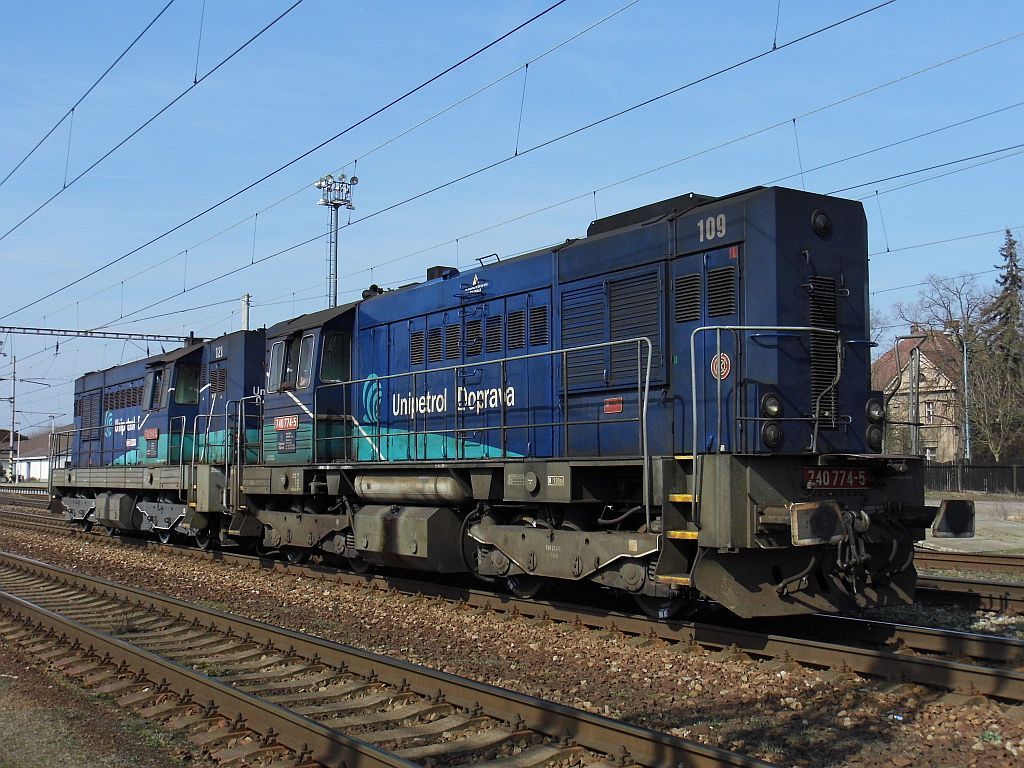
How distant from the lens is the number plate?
7770 millimetres

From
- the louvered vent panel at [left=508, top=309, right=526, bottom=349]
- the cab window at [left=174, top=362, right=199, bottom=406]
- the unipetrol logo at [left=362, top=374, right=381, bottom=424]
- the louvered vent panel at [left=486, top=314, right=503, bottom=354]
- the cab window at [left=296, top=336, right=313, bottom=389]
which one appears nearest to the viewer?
the louvered vent panel at [left=508, top=309, right=526, bottom=349]

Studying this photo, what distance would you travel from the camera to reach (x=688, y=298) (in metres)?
8.61

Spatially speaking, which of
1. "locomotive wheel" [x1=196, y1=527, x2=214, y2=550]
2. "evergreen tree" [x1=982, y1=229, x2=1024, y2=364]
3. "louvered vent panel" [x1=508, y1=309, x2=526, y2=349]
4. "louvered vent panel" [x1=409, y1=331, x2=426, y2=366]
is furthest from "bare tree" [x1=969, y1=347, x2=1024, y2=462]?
"louvered vent panel" [x1=508, y1=309, x2=526, y2=349]

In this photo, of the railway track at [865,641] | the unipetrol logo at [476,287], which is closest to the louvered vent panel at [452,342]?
the unipetrol logo at [476,287]

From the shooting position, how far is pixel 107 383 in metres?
21.5

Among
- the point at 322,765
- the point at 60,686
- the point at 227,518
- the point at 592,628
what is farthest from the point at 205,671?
the point at 227,518

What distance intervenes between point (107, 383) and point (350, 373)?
10901 millimetres

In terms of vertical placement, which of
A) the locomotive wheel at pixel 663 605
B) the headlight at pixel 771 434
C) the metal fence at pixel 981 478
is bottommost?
the locomotive wheel at pixel 663 605

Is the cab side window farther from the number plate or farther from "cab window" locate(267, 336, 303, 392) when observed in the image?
the number plate

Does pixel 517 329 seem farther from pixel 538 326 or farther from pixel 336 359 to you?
pixel 336 359

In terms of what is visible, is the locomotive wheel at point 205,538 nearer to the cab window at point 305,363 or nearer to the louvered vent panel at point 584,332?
the cab window at point 305,363

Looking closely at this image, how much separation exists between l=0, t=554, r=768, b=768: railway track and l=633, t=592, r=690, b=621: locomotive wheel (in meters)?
2.69

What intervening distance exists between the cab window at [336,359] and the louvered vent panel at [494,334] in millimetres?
3074

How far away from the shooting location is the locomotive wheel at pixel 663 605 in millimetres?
8594
